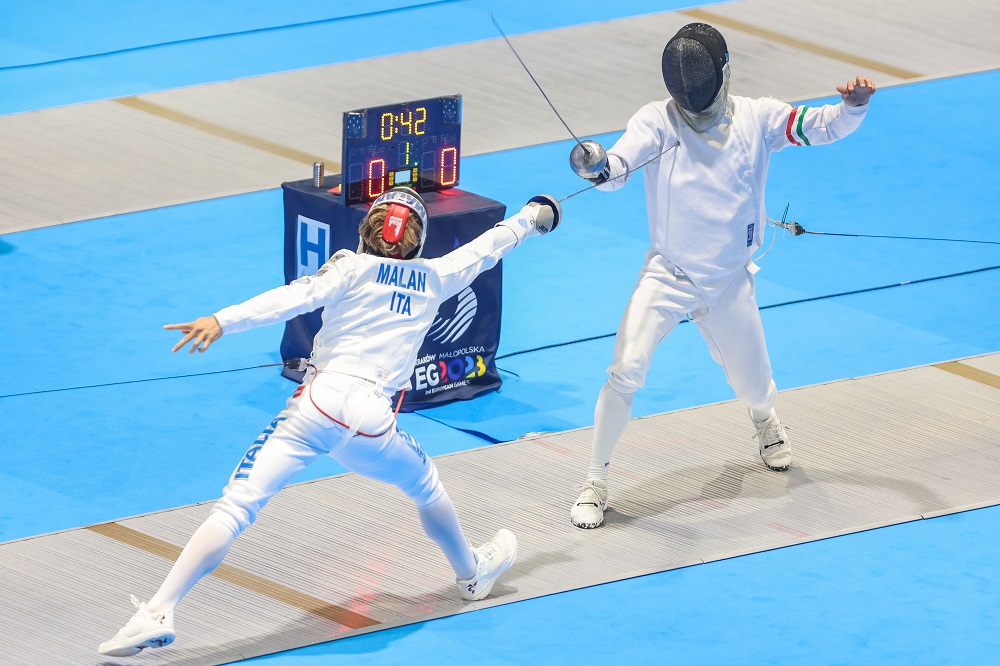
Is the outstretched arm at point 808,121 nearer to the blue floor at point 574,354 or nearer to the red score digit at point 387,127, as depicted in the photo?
the blue floor at point 574,354

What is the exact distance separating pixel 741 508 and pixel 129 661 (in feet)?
7.58

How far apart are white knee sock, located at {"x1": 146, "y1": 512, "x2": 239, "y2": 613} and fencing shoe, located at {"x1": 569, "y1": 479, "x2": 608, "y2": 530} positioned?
4.98 ft

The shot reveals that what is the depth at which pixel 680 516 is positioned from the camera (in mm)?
5828

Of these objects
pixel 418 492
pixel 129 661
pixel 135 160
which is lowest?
pixel 129 661

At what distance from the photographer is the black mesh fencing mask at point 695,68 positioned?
552 centimetres

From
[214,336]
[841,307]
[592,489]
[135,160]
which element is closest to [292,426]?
[214,336]

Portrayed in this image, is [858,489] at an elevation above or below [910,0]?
below

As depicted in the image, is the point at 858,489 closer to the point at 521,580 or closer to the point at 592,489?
the point at 592,489

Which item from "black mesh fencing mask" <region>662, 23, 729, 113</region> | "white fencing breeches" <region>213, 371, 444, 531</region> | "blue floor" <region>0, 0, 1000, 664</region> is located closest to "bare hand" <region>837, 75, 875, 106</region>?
"black mesh fencing mask" <region>662, 23, 729, 113</region>

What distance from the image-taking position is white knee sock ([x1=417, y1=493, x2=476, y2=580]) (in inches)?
197

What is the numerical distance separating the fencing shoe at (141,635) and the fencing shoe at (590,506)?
1.67m

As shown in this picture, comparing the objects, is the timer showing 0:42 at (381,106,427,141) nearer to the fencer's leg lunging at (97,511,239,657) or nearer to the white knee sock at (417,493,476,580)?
the white knee sock at (417,493,476,580)

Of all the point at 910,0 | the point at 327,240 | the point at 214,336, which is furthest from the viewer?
the point at 910,0

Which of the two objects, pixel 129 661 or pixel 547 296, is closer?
pixel 129 661
